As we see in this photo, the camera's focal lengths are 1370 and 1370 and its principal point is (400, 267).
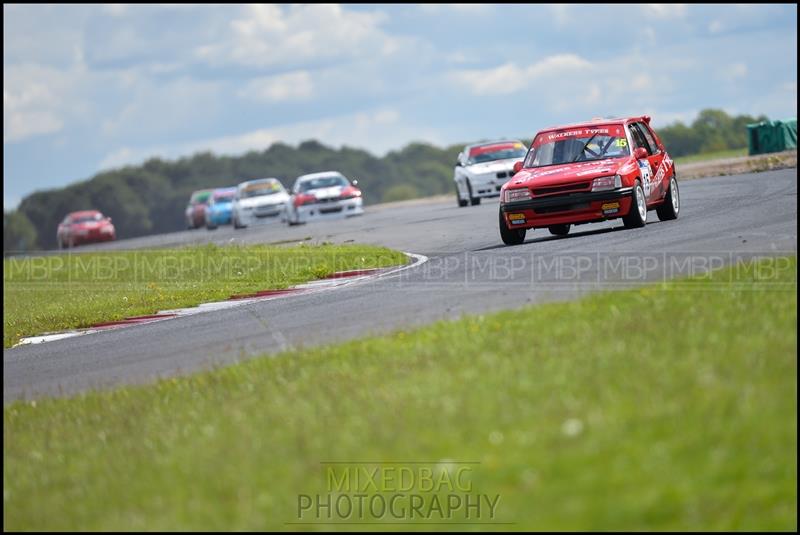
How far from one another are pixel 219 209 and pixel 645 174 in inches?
1333

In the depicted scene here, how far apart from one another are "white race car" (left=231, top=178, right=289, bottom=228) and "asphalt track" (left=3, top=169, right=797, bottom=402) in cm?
2343

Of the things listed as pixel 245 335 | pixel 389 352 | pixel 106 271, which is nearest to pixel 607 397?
pixel 389 352

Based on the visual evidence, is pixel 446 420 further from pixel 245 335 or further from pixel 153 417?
pixel 245 335

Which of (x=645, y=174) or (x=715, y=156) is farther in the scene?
(x=715, y=156)

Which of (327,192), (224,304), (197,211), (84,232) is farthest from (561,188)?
(197,211)

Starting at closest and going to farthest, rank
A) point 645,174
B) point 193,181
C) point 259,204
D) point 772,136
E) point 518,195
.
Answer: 1. point 518,195
2. point 645,174
3. point 259,204
4. point 772,136
5. point 193,181

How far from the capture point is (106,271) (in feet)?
97.7

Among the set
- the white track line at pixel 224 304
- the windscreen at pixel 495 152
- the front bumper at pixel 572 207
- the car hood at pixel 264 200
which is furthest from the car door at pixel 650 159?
→ the car hood at pixel 264 200

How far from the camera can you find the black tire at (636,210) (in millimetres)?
17719

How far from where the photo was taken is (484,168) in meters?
34.3

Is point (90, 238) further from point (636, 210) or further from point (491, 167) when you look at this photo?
point (636, 210)

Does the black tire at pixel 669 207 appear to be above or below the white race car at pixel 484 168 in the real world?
below

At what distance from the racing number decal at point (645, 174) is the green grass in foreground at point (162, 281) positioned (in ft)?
11.8

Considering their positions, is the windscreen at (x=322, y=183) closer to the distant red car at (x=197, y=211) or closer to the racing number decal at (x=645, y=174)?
the distant red car at (x=197, y=211)
